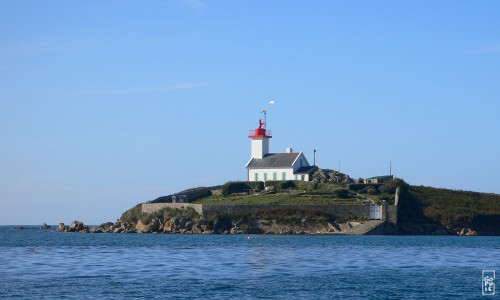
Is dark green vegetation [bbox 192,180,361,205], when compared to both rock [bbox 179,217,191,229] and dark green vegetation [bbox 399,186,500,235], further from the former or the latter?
dark green vegetation [bbox 399,186,500,235]

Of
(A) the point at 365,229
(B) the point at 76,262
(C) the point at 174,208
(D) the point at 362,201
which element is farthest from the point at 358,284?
(C) the point at 174,208

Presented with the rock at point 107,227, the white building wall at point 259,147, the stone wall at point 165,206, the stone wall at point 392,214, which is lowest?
the rock at point 107,227

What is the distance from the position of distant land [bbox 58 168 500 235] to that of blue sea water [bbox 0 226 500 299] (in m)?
18.1

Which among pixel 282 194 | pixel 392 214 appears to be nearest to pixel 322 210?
pixel 392 214

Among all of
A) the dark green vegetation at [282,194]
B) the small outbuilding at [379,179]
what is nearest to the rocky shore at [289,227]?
the dark green vegetation at [282,194]

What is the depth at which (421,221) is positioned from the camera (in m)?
76.5

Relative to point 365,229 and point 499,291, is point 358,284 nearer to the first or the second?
point 499,291

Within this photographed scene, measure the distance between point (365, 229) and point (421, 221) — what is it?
8152mm

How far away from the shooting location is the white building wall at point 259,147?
91438 millimetres

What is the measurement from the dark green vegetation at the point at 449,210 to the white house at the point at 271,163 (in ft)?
42.8

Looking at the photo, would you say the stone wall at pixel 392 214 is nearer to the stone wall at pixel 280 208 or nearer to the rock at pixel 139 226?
the stone wall at pixel 280 208

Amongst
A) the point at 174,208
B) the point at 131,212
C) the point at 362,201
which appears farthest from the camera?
the point at 131,212

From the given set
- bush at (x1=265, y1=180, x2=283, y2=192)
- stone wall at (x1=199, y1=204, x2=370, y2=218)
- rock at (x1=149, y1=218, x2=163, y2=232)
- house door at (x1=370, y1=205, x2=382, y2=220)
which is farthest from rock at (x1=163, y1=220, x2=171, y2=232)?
house door at (x1=370, y1=205, x2=382, y2=220)

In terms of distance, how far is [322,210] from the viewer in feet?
244
